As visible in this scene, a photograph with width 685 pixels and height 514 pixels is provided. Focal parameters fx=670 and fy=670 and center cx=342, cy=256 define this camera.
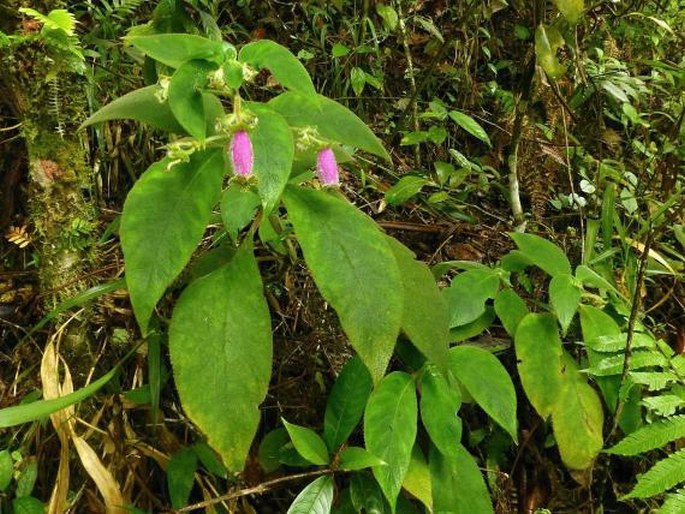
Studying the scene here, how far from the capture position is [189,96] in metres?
1.02

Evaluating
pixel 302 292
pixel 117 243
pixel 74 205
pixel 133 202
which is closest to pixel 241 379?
pixel 133 202

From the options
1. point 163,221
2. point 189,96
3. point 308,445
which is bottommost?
point 308,445

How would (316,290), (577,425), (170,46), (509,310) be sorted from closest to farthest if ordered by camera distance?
1. (170,46)
2. (577,425)
3. (509,310)
4. (316,290)

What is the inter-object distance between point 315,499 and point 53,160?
3.18ft

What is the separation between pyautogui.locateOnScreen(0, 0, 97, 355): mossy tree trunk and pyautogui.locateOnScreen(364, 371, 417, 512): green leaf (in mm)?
730

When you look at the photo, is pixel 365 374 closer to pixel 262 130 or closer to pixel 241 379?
pixel 241 379

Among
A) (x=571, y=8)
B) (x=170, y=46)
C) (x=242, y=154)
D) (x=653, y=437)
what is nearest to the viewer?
(x=242, y=154)

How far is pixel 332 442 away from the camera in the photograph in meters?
1.33

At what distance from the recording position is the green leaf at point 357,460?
3.93ft

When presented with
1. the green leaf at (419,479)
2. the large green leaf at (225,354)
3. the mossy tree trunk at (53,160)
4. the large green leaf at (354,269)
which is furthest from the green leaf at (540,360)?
the mossy tree trunk at (53,160)

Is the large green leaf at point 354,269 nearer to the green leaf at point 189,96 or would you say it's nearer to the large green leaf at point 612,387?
the green leaf at point 189,96

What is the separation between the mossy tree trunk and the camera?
153cm

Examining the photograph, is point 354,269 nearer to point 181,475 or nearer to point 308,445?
point 308,445

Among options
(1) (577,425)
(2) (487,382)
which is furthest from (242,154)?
(1) (577,425)
